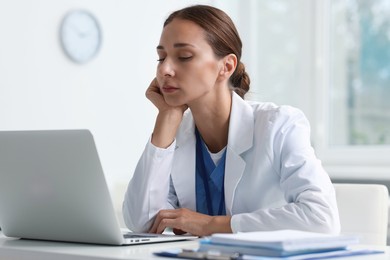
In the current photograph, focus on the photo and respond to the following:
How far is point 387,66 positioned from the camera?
429cm

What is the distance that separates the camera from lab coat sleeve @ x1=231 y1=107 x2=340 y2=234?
1803mm

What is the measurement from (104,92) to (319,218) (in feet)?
8.22

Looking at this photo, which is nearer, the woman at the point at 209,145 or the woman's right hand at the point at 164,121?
the woman at the point at 209,145

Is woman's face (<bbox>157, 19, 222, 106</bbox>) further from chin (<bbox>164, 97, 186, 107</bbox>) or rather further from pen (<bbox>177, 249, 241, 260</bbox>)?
pen (<bbox>177, 249, 241, 260</bbox>)

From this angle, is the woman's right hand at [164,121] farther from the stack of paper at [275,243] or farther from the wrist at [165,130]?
the stack of paper at [275,243]

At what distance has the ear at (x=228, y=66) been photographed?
218 cm

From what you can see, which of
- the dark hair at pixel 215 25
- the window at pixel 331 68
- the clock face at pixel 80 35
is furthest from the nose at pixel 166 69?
the window at pixel 331 68

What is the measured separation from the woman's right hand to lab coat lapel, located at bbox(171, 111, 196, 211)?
0.06 metres

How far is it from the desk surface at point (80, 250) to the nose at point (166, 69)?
19.9 inches

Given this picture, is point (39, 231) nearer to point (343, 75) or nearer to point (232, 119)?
point (232, 119)

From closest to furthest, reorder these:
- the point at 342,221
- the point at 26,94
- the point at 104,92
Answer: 1. the point at 342,221
2. the point at 26,94
3. the point at 104,92

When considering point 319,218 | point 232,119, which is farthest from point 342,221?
point 232,119

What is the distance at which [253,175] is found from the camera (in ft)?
6.68

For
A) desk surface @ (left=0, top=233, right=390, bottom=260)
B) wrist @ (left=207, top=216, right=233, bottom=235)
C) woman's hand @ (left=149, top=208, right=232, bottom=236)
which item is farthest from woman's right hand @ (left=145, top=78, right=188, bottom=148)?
desk surface @ (left=0, top=233, right=390, bottom=260)
